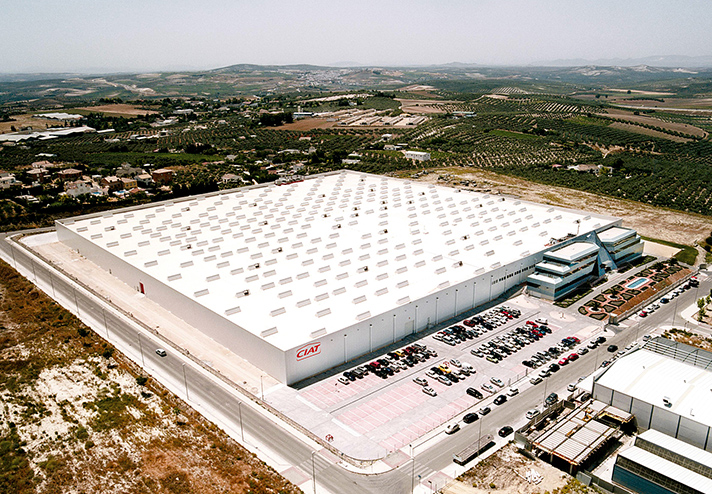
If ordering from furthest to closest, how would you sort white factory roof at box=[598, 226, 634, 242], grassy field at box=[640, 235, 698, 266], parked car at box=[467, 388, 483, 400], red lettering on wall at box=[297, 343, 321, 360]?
grassy field at box=[640, 235, 698, 266] < white factory roof at box=[598, 226, 634, 242] < red lettering on wall at box=[297, 343, 321, 360] < parked car at box=[467, 388, 483, 400]

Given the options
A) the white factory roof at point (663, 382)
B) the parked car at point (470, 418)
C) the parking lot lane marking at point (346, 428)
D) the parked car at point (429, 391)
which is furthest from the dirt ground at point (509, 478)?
the white factory roof at point (663, 382)

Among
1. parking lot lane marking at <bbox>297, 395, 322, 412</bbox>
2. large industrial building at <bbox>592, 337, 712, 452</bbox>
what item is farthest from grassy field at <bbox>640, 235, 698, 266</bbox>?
parking lot lane marking at <bbox>297, 395, 322, 412</bbox>

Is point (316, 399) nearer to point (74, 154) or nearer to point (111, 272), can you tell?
point (111, 272)

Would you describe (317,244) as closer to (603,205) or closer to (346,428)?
(346,428)

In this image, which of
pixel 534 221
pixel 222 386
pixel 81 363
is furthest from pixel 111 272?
pixel 534 221

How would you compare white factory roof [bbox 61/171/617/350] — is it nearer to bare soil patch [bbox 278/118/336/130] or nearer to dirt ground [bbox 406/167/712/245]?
dirt ground [bbox 406/167/712/245]

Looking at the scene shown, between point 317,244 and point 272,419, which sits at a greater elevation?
point 317,244

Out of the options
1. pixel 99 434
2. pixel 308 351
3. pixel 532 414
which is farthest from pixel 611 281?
pixel 99 434
